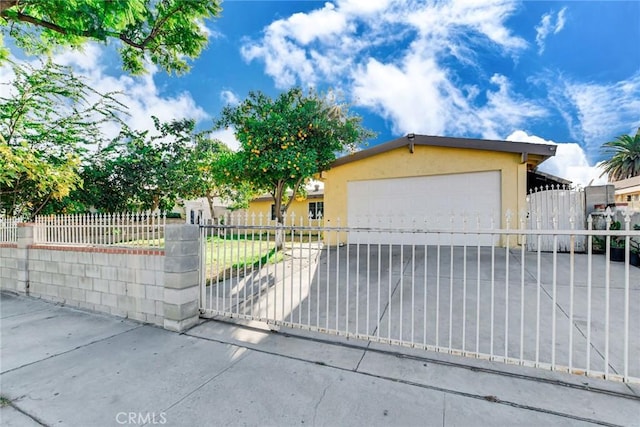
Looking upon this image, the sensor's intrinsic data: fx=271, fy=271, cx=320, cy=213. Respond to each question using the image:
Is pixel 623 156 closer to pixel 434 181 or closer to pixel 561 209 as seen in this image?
pixel 561 209

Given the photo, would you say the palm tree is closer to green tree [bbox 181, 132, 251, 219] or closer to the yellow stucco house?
the yellow stucco house

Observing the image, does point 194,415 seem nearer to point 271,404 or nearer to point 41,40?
point 271,404

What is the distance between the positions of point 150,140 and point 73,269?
9.67 meters

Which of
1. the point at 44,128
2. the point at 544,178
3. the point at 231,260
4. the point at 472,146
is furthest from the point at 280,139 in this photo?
the point at 544,178

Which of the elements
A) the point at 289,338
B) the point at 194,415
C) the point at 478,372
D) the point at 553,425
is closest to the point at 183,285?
the point at 289,338

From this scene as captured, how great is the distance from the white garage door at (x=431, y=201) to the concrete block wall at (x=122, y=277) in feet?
16.4

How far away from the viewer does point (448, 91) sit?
10.6m

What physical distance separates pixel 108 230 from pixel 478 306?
5793 mm

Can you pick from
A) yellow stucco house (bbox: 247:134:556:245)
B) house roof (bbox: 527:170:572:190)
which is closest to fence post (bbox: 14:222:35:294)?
yellow stucco house (bbox: 247:134:556:245)

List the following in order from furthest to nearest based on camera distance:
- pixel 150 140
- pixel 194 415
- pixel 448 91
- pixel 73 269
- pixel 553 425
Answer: pixel 150 140, pixel 448 91, pixel 73 269, pixel 194 415, pixel 553 425

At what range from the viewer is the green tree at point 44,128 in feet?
24.5

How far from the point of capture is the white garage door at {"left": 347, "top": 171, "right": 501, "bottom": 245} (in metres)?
8.45

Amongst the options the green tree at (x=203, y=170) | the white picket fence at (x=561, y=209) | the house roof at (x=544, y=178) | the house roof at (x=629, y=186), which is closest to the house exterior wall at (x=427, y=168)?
the white picket fence at (x=561, y=209)

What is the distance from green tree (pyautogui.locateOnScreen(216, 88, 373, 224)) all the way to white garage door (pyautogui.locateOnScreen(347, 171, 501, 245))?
201cm
